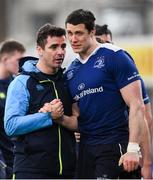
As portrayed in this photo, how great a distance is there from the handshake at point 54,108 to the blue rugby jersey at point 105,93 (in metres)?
0.23

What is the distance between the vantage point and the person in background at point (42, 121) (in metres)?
8.49

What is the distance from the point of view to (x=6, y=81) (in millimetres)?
10672

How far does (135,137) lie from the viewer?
27.3 feet

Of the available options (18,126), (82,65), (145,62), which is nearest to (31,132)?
(18,126)

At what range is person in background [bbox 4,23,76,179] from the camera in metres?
8.49

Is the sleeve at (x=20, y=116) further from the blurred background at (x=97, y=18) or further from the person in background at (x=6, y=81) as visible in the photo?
the blurred background at (x=97, y=18)

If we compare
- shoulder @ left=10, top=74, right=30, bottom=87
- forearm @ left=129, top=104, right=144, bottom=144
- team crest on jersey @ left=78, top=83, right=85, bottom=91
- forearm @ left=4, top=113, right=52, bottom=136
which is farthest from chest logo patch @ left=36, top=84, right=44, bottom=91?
forearm @ left=129, top=104, right=144, bottom=144

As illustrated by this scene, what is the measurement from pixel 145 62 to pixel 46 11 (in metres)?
11.6

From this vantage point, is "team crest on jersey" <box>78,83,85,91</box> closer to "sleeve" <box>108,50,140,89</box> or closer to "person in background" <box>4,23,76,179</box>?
"person in background" <box>4,23,76,179</box>

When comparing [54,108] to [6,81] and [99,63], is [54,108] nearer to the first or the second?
[99,63]

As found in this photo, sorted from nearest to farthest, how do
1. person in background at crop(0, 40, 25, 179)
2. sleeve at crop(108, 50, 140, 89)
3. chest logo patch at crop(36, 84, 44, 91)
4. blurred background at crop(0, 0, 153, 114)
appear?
sleeve at crop(108, 50, 140, 89) → chest logo patch at crop(36, 84, 44, 91) → person in background at crop(0, 40, 25, 179) → blurred background at crop(0, 0, 153, 114)

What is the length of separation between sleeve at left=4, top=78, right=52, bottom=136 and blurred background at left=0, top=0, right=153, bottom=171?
15067 mm

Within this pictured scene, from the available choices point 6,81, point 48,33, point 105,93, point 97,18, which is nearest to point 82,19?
point 48,33

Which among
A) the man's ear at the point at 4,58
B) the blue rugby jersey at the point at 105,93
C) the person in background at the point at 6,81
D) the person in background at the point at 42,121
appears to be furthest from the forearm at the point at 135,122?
the man's ear at the point at 4,58
